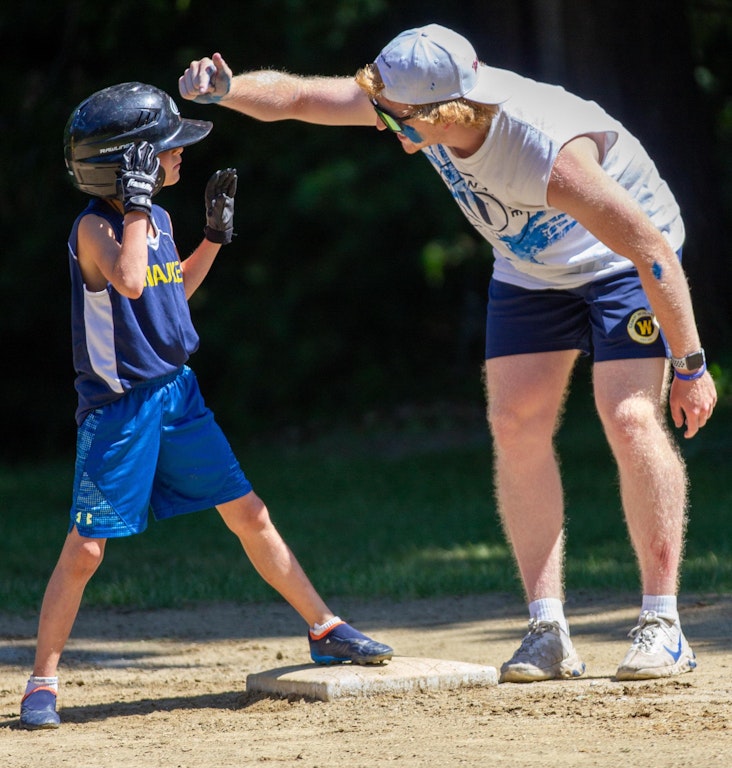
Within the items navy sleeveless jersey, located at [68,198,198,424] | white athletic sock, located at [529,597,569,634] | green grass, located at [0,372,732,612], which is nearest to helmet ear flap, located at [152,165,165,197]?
navy sleeveless jersey, located at [68,198,198,424]

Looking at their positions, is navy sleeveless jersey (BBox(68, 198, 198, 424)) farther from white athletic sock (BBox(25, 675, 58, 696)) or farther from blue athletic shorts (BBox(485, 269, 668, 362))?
blue athletic shorts (BBox(485, 269, 668, 362))

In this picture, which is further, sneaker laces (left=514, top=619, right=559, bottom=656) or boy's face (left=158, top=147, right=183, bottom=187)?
sneaker laces (left=514, top=619, right=559, bottom=656)

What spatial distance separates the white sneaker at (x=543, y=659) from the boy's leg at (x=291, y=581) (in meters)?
0.40

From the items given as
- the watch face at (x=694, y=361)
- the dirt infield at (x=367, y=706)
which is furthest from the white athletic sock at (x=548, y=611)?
the watch face at (x=694, y=361)

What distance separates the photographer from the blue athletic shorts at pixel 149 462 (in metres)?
3.92

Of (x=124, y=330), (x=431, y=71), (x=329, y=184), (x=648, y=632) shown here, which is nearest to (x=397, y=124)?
(x=431, y=71)

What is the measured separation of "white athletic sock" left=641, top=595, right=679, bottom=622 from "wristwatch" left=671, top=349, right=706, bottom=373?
0.73 metres

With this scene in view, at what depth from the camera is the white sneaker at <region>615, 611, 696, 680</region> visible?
13.2 ft

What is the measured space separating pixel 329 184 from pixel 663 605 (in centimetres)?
820

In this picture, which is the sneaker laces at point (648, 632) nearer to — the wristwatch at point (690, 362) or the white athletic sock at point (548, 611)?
the white athletic sock at point (548, 611)

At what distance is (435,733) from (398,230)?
948cm

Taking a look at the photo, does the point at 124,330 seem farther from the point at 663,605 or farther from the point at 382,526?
the point at 382,526

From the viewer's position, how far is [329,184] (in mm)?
11852

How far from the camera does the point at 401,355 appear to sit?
13.9 meters
